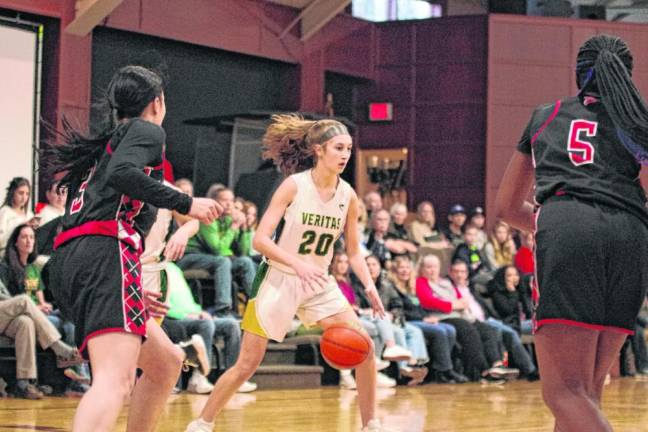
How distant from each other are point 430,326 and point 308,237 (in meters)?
5.36

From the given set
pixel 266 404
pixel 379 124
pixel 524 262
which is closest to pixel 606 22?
pixel 379 124

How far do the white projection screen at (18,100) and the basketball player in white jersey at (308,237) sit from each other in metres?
6.73

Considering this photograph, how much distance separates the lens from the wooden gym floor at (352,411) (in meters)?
6.38

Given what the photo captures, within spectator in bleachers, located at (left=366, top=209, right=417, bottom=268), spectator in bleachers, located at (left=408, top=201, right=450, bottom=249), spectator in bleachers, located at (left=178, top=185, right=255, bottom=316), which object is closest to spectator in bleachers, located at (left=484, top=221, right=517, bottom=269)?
spectator in bleachers, located at (left=408, top=201, right=450, bottom=249)

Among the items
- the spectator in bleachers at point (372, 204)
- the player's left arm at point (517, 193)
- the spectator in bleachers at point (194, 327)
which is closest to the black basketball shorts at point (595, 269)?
the player's left arm at point (517, 193)

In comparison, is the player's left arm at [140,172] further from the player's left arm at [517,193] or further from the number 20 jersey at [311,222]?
the number 20 jersey at [311,222]

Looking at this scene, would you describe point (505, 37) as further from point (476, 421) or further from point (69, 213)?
point (69, 213)

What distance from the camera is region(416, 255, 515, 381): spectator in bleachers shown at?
36.3 ft

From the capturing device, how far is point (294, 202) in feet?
18.4

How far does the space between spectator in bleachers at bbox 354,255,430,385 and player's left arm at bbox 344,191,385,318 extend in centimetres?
451

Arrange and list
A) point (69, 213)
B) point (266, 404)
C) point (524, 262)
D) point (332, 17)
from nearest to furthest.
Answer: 1. point (69, 213)
2. point (266, 404)
3. point (524, 262)
4. point (332, 17)

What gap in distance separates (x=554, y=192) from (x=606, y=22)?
1448cm

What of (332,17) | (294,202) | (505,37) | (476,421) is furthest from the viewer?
(505,37)

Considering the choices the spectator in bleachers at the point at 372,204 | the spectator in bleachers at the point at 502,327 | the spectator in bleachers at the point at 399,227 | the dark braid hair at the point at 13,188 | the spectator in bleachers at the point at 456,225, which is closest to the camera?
the dark braid hair at the point at 13,188
